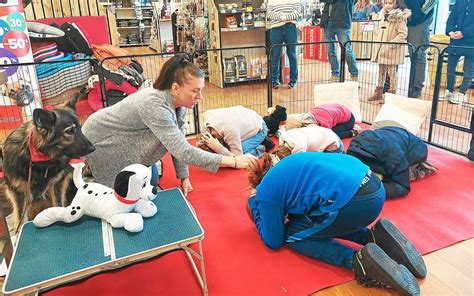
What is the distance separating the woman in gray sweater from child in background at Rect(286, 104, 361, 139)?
145 cm

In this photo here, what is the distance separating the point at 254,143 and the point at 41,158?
1726 millimetres

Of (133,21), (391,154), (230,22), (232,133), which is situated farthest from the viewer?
(133,21)

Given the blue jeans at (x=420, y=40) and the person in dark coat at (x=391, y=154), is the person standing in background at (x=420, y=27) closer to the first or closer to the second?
the blue jeans at (x=420, y=40)

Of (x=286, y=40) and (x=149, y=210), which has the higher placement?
(x=286, y=40)

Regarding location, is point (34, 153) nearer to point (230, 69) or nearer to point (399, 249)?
point (399, 249)

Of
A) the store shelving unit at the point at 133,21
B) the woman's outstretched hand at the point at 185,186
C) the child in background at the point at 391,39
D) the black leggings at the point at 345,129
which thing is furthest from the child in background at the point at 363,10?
the woman's outstretched hand at the point at 185,186

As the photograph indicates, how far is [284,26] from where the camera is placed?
5172mm

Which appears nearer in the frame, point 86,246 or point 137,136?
point 86,246

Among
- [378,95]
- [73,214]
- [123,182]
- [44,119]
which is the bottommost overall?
[378,95]

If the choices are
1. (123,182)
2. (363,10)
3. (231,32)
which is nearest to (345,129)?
(123,182)

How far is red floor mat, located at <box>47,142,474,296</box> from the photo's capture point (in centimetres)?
168

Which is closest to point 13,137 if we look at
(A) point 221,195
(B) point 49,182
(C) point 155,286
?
(B) point 49,182

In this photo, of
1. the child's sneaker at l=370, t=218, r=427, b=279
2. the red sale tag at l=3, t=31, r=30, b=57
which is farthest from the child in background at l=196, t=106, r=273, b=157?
the red sale tag at l=3, t=31, r=30, b=57

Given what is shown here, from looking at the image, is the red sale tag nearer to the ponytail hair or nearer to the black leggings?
the ponytail hair
